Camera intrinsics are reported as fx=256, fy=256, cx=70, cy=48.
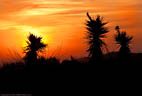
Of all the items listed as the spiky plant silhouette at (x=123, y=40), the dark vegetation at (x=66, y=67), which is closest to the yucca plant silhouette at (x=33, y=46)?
the dark vegetation at (x=66, y=67)

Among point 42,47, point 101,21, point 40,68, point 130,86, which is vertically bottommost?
point 130,86

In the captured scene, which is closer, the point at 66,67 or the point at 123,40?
the point at 66,67

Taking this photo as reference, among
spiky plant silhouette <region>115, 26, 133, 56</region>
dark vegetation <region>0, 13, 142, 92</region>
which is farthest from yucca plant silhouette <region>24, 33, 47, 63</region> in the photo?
spiky plant silhouette <region>115, 26, 133, 56</region>

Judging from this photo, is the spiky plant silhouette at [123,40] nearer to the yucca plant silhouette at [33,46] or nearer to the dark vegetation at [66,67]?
the dark vegetation at [66,67]

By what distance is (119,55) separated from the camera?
1526cm

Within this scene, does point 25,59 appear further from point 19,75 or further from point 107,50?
point 107,50

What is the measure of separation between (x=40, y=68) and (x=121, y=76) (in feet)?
13.2

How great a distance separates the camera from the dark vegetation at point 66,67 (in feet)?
37.7

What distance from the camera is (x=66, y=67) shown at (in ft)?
41.4

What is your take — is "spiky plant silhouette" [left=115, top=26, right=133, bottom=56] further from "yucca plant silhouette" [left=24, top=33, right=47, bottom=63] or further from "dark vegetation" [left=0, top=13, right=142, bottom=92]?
"yucca plant silhouette" [left=24, top=33, right=47, bottom=63]

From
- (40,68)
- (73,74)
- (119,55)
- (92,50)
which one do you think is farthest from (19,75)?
(119,55)

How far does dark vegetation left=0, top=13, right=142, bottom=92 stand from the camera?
11484mm

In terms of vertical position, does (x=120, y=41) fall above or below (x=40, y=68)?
above

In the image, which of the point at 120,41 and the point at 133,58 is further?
the point at 120,41
